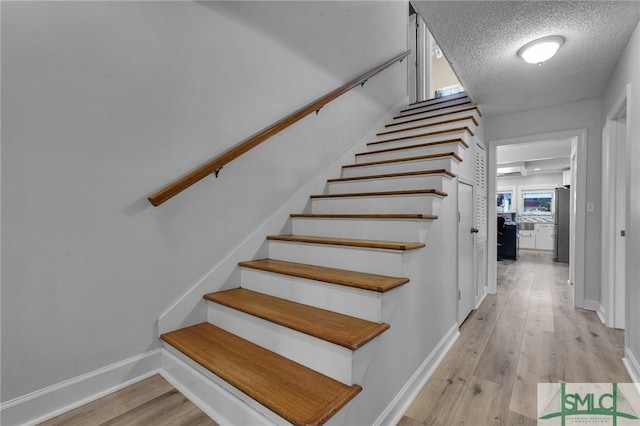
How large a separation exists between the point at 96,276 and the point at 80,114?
83cm

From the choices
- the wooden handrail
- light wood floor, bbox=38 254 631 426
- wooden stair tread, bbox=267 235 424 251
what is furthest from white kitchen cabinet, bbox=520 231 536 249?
wooden stair tread, bbox=267 235 424 251

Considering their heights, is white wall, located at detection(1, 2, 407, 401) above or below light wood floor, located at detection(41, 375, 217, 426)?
above

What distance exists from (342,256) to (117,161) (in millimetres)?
1370

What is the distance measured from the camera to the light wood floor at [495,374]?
1473mm

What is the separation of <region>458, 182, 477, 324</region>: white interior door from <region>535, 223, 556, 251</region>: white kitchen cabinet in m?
6.63

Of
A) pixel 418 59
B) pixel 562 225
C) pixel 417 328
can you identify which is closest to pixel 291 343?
pixel 417 328

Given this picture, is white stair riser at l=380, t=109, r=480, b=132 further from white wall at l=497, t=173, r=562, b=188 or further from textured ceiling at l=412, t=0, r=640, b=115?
white wall at l=497, t=173, r=562, b=188

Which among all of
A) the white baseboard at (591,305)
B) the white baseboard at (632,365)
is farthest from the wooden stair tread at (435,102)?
the white baseboard at (632,365)

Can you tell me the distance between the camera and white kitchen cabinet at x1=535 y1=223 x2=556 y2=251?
8008 millimetres

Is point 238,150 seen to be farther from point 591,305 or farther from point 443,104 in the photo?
point 591,305

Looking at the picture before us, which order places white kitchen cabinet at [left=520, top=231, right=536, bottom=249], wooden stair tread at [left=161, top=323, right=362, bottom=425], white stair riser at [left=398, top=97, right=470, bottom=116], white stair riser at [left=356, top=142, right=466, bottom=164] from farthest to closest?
1. white kitchen cabinet at [left=520, top=231, right=536, bottom=249]
2. white stair riser at [left=398, top=97, right=470, bottom=116]
3. white stair riser at [left=356, top=142, right=466, bottom=164]
4. wooden stair tread at [left=161, top=323, right=362, bottom=425]

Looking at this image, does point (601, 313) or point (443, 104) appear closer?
point (601, 313)

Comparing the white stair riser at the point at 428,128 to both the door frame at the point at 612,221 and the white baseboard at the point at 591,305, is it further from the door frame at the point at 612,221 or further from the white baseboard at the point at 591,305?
the white baseboard at the point at 591,305

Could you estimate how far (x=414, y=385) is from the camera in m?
1.72
